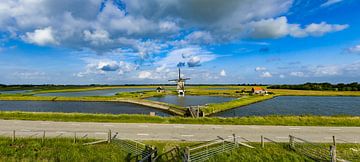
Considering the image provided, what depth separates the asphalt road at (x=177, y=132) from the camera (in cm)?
2004

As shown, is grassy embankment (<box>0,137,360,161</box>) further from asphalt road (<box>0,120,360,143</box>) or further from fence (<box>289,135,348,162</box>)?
asphalt road (<box>0,120,360,143</box>)

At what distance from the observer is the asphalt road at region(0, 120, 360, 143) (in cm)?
2004

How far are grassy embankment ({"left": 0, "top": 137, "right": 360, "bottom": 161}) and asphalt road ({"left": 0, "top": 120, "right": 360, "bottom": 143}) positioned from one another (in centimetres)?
203

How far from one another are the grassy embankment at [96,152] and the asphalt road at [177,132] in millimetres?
2029

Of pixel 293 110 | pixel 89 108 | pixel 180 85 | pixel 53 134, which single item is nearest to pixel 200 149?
pixel 53 134

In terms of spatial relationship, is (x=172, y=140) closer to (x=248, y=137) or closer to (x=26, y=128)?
(x=248, y=137)

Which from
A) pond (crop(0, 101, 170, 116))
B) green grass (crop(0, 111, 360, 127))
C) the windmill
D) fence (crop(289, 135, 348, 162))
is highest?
the windmill

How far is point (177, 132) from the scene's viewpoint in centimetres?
2180

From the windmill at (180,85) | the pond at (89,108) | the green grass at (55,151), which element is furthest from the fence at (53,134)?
the windmill at (180,85)

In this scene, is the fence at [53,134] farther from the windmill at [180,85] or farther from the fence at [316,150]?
the windmill at [180,85]

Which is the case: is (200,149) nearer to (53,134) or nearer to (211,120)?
(211,120)

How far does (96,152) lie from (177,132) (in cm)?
758

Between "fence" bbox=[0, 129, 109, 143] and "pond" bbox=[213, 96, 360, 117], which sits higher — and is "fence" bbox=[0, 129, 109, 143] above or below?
above

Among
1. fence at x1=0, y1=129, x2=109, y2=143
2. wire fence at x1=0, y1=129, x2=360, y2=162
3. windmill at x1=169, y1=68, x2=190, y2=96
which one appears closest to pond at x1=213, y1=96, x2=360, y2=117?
wire fence at x1=0, y1=129, x2=360, y2=162
